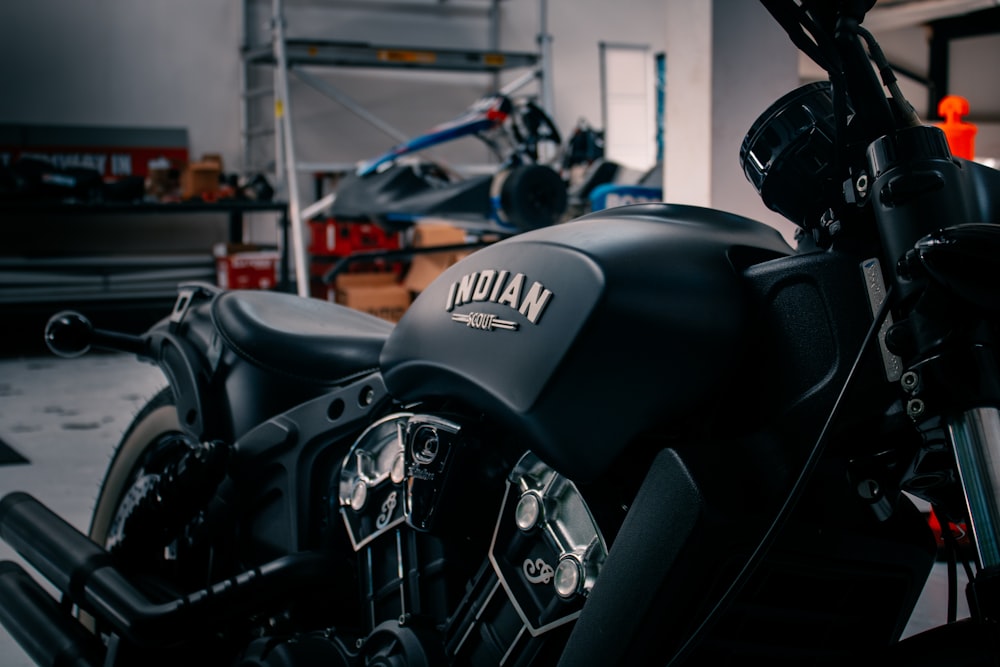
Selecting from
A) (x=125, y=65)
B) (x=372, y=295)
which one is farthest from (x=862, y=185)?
(x=125, y=65)

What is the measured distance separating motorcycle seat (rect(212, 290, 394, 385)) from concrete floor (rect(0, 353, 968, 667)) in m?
0.63

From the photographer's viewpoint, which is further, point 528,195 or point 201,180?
point 201,180

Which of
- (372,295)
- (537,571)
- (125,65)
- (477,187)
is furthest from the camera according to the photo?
(125,65)

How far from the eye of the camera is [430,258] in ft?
16.7

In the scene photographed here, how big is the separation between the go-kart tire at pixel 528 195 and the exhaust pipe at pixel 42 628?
8.23 feet

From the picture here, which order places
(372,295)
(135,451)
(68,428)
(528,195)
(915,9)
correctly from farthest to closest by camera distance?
(915,9) → (372,295) → (528,195) → (68,428) → (135,451)

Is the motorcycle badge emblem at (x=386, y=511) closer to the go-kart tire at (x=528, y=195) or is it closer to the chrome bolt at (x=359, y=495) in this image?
the chrome bolt at (x=359, y=495)

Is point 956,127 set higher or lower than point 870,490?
higher

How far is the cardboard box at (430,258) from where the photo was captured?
4973 millimetres

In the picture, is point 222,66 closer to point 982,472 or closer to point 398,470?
point 398,470

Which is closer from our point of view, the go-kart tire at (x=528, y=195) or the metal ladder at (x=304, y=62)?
the go-kart tire at (x=528, y=195)

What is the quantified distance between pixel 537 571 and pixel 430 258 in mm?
4417

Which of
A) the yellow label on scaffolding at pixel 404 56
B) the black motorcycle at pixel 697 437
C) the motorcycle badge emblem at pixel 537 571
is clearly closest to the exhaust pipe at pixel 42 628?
the black motorcycle at pixel 697 437

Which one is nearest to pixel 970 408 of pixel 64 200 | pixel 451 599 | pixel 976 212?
pixel 976 212
